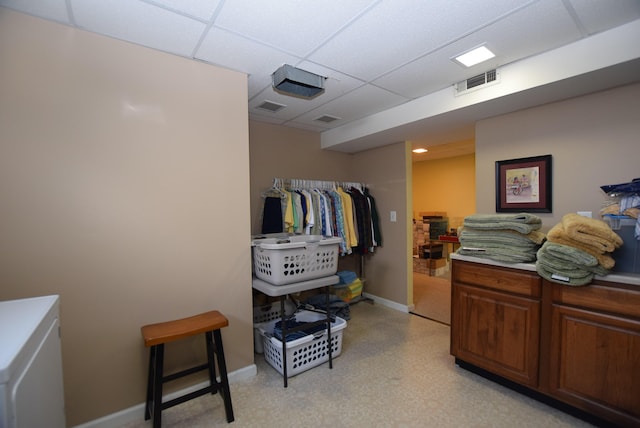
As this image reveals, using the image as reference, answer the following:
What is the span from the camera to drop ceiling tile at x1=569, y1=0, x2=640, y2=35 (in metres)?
1.50

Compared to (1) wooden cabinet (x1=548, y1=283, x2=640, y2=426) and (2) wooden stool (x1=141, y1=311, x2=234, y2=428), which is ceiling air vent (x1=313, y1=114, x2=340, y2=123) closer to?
(2) wooden stool (x1=141, y1=311, x2=234, y2=428)

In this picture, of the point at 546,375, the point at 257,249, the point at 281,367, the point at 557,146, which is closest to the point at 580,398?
the point at 546,375

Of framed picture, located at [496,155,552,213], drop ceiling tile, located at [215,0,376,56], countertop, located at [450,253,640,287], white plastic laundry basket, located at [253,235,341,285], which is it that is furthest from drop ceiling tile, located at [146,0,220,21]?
framed picture, located at [496,155,552,213]

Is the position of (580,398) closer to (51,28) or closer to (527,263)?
(527,263)

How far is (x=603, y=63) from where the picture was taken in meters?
1.74

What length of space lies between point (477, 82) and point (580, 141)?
89 centimetres

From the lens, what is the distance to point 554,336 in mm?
1816

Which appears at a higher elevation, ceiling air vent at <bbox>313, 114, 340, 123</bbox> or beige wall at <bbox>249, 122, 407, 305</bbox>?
ceiling air vent at <bbox>313, 114, 340, 123</bbox>

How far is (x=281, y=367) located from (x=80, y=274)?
1.54 m

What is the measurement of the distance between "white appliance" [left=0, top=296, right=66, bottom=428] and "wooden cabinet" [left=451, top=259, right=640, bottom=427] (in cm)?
244

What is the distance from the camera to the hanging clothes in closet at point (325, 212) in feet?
10.6

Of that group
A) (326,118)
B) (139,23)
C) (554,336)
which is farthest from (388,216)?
(139,23)

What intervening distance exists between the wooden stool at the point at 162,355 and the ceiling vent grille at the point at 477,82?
2538 mm

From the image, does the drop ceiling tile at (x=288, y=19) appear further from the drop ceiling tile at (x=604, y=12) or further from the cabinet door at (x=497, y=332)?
the cabinet door at (x=497, y=332)
